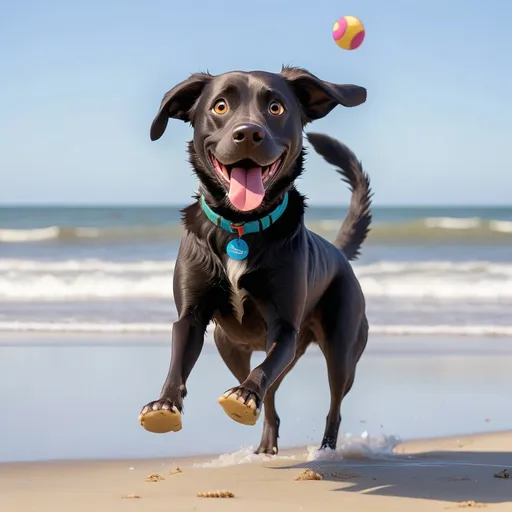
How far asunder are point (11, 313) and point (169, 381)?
295 inches

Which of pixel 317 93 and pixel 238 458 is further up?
pixel 317 93

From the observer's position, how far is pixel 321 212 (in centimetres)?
3297

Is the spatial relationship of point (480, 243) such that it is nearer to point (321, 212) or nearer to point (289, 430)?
point (321, 212)

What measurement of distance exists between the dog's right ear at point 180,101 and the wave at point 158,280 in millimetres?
8250

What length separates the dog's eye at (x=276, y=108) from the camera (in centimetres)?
411

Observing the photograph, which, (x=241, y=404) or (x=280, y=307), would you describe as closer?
(x=241, y=404)

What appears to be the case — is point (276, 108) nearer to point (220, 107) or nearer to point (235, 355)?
point (220, 107)

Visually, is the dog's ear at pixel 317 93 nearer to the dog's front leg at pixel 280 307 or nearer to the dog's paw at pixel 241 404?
the dog's front leg at pixel 280 307

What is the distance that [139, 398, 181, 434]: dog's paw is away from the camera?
3.78 metres

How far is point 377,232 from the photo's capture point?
22.4m

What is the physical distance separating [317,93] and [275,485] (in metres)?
1.58

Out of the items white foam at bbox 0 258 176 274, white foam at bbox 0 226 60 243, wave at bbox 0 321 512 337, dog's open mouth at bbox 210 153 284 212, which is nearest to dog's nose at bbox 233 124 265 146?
dog's open mouth at bbox 210 153 284 212

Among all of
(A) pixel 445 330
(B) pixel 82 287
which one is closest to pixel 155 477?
(A) pixel 445 330

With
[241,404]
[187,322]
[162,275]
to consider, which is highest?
[162,275]
